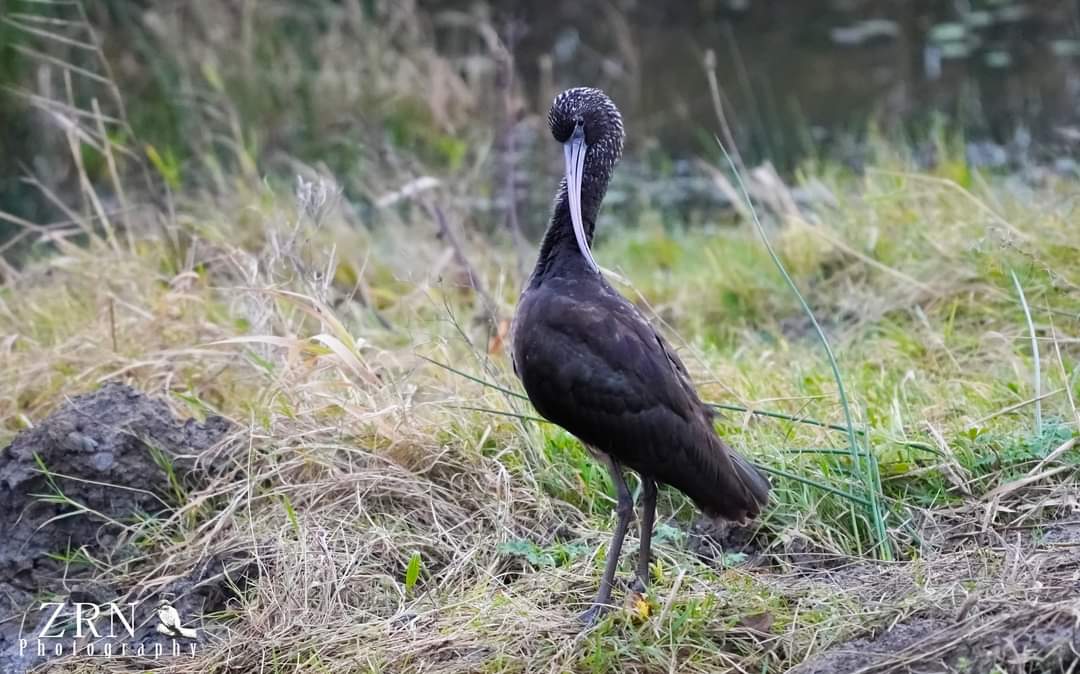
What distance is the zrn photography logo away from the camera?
4203 mm

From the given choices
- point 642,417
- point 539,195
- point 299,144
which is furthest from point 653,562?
point 299,144

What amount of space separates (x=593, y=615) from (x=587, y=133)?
1.42 m

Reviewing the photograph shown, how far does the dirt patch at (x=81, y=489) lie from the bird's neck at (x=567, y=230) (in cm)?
130

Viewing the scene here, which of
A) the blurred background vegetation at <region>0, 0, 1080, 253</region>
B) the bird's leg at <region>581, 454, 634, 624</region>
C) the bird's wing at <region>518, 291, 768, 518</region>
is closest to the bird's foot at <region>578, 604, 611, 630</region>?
the bird's leg at <region>581, 454, 634, 624</region>

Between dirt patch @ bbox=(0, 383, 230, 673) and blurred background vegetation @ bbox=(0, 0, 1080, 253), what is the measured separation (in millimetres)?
2384

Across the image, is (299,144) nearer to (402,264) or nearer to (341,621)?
(402,264)

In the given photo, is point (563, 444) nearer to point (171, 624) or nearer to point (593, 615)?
point (593, 615)

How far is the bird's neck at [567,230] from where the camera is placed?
13.9 ft

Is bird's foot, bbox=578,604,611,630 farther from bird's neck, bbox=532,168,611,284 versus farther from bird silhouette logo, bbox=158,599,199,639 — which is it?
bird silhouette logo, bbox=158,599,199,639

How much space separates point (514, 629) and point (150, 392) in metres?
1.96

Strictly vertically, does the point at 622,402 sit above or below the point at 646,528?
above

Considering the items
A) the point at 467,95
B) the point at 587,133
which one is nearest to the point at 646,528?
the point at 587,133

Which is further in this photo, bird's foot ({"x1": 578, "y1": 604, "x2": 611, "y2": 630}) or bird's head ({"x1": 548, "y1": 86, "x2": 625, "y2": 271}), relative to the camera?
bird's head ({"x1": 548, "y1": 86, "x2": 625, "y2": 271})

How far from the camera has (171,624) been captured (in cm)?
425
